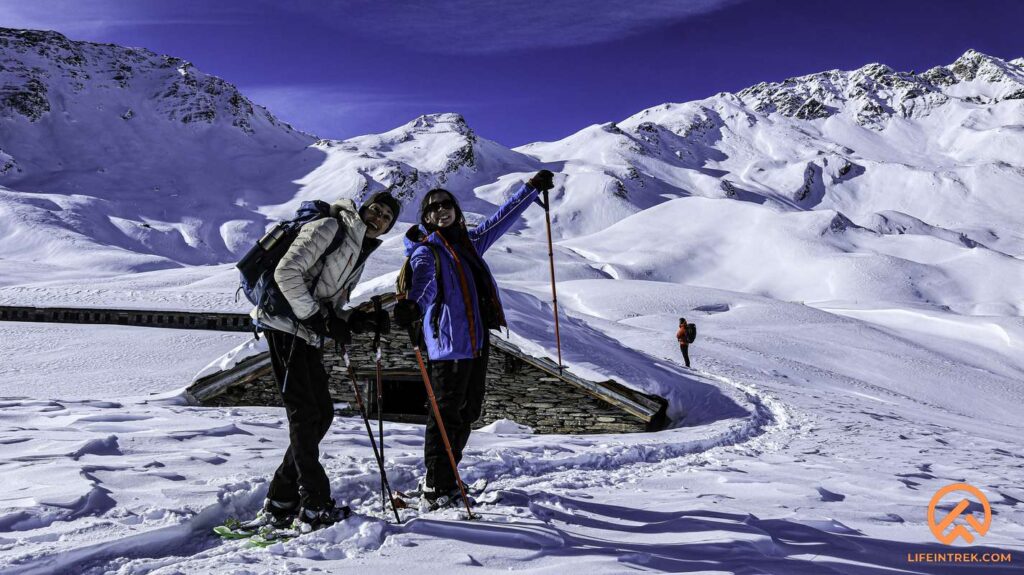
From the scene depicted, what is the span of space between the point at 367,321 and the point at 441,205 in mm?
1009

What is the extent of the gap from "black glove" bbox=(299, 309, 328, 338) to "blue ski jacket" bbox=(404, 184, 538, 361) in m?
0.62

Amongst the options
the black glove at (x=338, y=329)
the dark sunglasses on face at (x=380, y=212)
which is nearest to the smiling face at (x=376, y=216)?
the dark sunglasses on face at (x=380, y=212)

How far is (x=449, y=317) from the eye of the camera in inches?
161

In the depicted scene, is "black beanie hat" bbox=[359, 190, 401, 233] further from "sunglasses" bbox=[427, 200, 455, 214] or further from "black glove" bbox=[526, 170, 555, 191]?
"black glove" bbox=[526, 170, 555, 191]

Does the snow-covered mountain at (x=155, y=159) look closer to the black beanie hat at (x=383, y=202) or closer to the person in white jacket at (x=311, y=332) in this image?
the person in white jacket at (x=311, y=332)

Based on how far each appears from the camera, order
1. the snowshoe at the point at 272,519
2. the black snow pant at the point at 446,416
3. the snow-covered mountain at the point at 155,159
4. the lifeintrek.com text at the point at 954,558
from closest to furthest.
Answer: the lifeintrek.com text at the point at 954,558, the snowshoe at the point at 272,519, the black snow pant at the point at 446,416, the snow-covered mountain at the point at 155,159

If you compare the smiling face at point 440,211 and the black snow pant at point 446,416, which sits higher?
the smiling face at point 440,211

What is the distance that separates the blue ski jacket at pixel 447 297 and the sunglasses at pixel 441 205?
0.16 metres

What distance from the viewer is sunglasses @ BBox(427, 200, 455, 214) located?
14.1 feet

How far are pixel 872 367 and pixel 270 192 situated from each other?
9628cm

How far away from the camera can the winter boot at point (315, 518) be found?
11.8ft

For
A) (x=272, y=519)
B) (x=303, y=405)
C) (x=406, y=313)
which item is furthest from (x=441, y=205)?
(x=272, y=519)

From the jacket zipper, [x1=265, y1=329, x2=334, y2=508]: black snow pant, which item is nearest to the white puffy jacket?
[x1=265, y1=329, x2=334, y2=508]: black snow pant

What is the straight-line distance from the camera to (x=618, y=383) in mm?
9523
